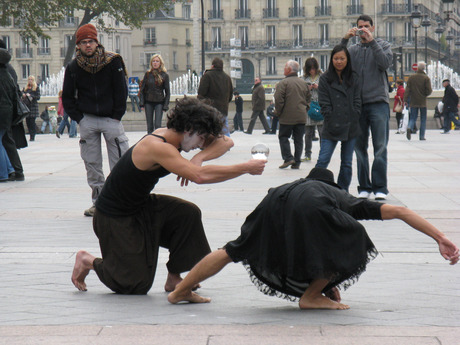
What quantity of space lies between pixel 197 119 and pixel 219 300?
1.05 m

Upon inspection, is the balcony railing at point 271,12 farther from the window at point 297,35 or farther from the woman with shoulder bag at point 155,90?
the woman with shoulder bag at point 155,90

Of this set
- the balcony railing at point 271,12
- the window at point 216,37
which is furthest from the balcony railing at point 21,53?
the balcony railing at point 271,12

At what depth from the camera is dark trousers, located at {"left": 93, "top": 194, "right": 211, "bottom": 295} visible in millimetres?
5750

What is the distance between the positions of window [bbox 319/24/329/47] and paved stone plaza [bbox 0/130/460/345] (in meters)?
80.2

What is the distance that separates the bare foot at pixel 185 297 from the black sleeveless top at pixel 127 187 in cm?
63

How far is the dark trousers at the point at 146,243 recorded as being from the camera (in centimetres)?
575

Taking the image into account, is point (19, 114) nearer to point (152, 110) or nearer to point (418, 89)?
point (152, 110)

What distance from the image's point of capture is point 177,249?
5.80 meters

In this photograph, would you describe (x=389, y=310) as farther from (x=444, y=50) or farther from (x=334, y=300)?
(x=444, y=50)

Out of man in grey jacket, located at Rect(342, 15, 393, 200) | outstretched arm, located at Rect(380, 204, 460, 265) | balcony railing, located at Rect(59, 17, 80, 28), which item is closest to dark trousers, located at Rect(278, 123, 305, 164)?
man in grey jacket, located at Rect(342, 15, 393, 200)

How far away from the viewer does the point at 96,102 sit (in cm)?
944

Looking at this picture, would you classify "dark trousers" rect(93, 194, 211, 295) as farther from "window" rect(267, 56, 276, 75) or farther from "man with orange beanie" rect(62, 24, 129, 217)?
"window" rect(267, 56, 276, 75)

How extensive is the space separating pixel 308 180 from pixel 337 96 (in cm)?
521

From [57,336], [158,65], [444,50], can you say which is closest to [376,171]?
[57,336]
